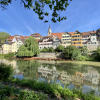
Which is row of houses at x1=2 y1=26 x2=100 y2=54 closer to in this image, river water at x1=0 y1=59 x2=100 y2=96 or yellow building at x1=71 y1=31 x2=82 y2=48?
yellow building at x1=71 y1=31 x2=82 y2=48

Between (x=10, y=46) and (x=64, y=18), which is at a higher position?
(x=10, y=46)

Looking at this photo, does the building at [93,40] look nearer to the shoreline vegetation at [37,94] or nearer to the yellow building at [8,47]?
the shoreline vegetation at [37,94]

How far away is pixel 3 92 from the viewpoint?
10.1 ft

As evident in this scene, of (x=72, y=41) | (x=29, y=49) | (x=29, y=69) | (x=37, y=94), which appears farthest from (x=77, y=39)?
(x=37, y=94)

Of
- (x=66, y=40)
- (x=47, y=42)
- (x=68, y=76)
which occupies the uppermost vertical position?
(x=66, y=40)

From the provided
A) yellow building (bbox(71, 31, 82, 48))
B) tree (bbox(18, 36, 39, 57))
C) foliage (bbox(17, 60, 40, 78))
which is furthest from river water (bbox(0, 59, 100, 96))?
yellow building (bbox(71, 31, 82, 48))

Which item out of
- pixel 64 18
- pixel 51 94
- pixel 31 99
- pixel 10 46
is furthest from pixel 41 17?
pixel 10 46

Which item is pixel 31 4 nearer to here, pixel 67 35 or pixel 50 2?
pixel 50 2

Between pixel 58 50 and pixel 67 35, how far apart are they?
11.0m

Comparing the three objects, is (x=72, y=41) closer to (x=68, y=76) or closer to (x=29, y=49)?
(x=29, y=49)

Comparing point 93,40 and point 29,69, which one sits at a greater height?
point 93,40

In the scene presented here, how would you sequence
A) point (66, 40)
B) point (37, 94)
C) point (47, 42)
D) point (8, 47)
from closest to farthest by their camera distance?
point (37, 94) → point (66, 40) → point (47, 42) → point (8, 47)

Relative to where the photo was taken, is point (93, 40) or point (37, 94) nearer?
point (37, 94)

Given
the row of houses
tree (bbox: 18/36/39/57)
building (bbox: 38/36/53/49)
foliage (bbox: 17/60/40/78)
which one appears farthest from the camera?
building (bbox: 38/36/53/49)
